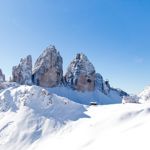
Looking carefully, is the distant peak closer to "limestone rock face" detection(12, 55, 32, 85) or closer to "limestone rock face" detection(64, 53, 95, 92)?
"limestone rock face" detection(64, 53, 95, 92)

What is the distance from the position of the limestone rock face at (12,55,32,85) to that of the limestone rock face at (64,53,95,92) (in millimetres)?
16321

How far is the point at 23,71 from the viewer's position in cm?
10075

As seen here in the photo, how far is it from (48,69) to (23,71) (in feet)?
31.8

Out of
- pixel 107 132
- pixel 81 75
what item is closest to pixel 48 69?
pixel 81 75

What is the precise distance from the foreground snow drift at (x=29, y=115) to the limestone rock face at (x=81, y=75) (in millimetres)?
69540

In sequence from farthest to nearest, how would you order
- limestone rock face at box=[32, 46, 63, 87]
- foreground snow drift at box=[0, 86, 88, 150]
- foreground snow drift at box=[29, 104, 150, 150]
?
1. limestone rock face at box=[32, 46, 63, 87]
2. foreground snow drift at box=[0, 86, 88, 150]
3. foreground snow drift at box=[29, 104, 150, 150]

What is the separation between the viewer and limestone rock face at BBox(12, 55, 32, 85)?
9981 cm

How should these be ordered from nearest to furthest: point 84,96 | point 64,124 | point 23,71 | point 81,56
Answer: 1. point 64,124
2. point 23,71
3. point 84,96
4. point 81,56

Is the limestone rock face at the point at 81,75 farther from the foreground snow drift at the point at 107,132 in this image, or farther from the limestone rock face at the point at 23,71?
the foreground snow drift at the point at 107,132

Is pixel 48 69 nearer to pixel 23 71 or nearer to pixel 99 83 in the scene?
pixel 23 71

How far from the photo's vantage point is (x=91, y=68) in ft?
368

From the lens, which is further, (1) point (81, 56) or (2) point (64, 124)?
(1) point (81, 56)

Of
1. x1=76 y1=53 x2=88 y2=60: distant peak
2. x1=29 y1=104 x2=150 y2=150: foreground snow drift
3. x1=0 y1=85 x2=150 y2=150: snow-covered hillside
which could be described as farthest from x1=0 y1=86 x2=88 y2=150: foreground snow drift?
x1=76 y1=53 x2=88 y2=60: distant peak

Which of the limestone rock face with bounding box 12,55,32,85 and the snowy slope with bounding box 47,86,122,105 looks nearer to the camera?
the snowy slope with bounding box 47,86,122,105
